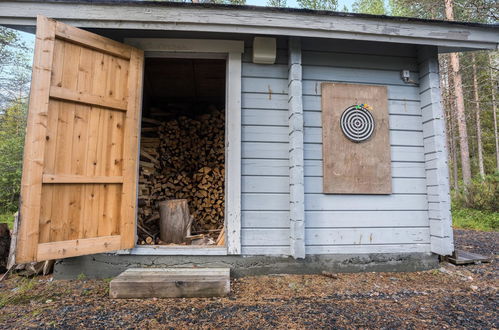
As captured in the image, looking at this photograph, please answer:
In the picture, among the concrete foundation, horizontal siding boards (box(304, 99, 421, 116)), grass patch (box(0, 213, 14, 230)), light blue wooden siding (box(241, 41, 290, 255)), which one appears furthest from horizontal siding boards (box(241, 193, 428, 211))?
grass patch (box(0, 213, 14, 230))

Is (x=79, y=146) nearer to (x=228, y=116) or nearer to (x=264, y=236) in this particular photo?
(x=228, y=116)

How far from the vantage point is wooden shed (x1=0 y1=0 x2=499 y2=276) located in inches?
91.0

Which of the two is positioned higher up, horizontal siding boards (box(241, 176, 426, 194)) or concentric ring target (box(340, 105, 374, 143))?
concentric ring target (box(340, 105, 374, 143))

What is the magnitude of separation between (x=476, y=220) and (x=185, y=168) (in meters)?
7.25

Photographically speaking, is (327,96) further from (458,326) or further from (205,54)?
(458,326)

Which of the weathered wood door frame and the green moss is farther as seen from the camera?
the weathered wood door frame

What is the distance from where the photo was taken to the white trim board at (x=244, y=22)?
2.39 m

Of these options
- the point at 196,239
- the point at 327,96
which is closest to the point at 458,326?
the point at 327,96

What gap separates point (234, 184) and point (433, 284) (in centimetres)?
213

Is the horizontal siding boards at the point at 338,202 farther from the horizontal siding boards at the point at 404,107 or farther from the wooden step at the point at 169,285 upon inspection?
the horizontal siding boards at the point at 404,107

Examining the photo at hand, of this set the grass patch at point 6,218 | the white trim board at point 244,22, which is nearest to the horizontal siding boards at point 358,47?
the white trim board at point 244,22

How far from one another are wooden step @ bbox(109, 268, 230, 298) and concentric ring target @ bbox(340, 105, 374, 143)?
191 centimetres

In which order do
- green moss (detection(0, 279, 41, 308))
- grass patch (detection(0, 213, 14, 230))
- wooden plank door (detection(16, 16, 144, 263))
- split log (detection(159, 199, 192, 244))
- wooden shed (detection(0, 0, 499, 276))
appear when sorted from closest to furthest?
wooden plank door (detection(16, 16, 144, 263)), green moss (detection(0, 279, 41, 308)), wooden shed (detection(0, 0, 499, 276)), split log (detection(159, 199, 192, 244)), grass patch (detection(0, 213, 14, 230))

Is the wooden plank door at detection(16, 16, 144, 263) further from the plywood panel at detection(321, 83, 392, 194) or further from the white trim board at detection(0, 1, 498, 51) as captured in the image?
the plywood panel at detection(321, 83, 392, 194)
